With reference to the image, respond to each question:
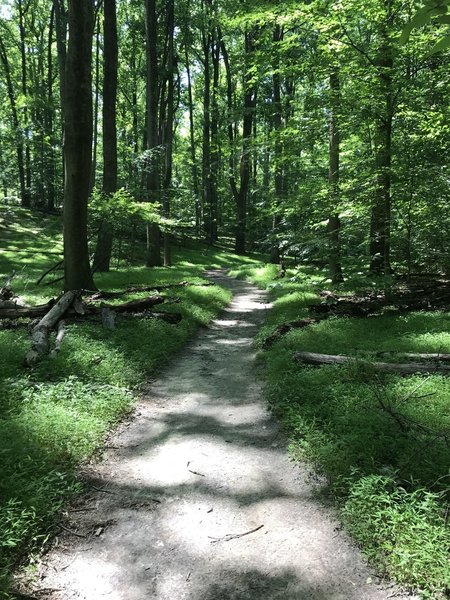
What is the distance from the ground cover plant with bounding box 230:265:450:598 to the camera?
2.88m

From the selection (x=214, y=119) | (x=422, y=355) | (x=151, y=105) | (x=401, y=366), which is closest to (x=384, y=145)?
(x=422, y=355)

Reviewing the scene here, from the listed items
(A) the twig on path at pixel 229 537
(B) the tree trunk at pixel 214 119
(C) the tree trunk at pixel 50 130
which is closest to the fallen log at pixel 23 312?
(A) the twig on path at pixel 229 537

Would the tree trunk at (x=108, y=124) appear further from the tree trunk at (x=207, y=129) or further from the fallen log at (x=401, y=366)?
the tree trunk at (x=207, y=129)

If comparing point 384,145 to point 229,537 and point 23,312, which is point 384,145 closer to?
point 23,312

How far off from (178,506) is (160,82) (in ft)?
79.5

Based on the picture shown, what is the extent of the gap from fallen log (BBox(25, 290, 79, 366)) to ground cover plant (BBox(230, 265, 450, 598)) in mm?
3333

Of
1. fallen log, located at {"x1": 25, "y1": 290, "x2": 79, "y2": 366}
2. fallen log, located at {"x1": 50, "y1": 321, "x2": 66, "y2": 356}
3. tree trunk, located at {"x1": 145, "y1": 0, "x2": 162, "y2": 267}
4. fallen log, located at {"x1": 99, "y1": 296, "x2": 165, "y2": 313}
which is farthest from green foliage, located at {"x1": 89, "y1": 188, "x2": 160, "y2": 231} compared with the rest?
fallen log, located at {"x1": 50, "y1": 321, "x2": 66, "y2": 356}

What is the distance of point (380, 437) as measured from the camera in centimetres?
407

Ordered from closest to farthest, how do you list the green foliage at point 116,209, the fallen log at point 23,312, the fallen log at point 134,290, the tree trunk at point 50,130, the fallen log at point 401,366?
the fallen log at point 401,366, the fallen log at point 23,312, the fallen log at point 134,290, the green foliage at point 116,209, the tree trunk at point 50,130

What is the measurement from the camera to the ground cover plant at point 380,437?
9.44 feet

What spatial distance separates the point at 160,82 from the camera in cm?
2355

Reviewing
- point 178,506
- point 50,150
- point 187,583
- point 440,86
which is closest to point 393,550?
point 187,583

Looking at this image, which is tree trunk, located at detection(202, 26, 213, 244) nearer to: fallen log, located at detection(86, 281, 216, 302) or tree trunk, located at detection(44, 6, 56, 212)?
tree trunk, located at detection(44, 6, 56, 212)

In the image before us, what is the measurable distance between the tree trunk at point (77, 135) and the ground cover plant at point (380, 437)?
15.8 feet
